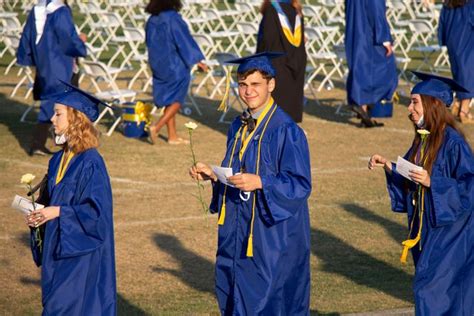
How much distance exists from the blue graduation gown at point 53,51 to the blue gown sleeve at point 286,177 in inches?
285

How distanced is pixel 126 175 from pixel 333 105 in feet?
18.1

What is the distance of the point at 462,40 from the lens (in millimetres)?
15461

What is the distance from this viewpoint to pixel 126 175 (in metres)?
12.4

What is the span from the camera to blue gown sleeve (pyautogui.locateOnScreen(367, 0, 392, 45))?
15180 millimetres

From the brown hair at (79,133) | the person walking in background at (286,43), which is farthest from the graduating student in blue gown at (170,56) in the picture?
the brown hair at (79,133)

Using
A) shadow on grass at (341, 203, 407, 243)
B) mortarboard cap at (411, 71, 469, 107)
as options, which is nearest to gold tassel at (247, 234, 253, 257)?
mortarboard cap at (411, 71, 469, 107)

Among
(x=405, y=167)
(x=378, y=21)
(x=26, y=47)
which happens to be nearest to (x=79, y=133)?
(x=405, y=167)

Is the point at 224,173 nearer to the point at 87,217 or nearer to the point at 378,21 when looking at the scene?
the point at 87,217

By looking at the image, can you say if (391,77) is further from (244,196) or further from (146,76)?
(244,196)

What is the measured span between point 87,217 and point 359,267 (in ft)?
10.8

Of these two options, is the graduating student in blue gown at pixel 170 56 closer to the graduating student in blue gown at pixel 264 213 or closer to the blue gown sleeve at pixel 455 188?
the blue gown sleeve at pixel 455 188

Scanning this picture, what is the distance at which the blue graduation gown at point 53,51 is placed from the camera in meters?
13.2

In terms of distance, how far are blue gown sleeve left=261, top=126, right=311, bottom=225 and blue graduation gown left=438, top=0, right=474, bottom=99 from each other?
9.43m

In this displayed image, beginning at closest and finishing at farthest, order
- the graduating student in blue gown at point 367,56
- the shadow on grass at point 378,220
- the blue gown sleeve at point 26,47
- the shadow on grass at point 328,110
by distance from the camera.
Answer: the shadow on grass at point 378,220, the blue gown sleeve at point 26,47, the graduating student in blue gown at point 367,56, the shadow on grass at point 328,110
